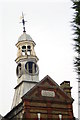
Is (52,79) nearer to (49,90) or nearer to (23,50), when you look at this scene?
(49,90)

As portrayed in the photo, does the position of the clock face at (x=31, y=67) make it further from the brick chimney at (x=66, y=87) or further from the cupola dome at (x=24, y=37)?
the brick chimney at (x=66, y=87)

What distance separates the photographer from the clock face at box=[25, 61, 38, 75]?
47.4 metres

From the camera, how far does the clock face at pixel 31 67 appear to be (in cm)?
4744

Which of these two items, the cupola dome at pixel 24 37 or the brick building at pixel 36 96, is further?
the cupola dome at pixel 24 37

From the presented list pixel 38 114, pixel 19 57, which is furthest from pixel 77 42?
pixel 19 57

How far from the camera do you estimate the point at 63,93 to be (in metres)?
43.6

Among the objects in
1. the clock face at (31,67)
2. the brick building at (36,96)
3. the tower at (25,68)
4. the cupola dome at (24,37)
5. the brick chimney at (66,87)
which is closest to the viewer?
the brick building at (36,96)

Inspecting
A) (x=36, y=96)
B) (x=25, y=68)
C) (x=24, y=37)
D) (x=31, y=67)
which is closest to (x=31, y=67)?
(x=31, y=67)

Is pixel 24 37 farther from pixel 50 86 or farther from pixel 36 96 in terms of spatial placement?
pixel 36 96

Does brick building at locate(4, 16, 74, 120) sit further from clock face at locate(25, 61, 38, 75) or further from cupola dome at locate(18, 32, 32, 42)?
cupola dome at locate(18, 32, 32, 42)

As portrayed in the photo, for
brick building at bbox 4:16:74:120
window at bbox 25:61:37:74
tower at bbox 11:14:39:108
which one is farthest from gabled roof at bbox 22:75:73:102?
window at bbox 25:61:37:74

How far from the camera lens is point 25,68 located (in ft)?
156

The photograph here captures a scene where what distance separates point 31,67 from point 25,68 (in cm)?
86

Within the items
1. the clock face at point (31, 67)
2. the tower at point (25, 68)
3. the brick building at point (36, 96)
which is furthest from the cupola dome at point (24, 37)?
the clock face at point (31, 67)
